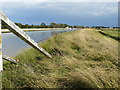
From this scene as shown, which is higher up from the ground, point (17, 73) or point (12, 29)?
point (12, 29)

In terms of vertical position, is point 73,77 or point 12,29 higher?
point 12,29

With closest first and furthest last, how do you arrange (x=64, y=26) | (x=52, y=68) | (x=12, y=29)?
(x=12, y=29)
(x=52, y=68)
(x=64, y=26)

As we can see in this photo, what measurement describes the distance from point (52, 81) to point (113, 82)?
1079 mm

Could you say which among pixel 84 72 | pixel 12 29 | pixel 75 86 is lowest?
pixel 75 86

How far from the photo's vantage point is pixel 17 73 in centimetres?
373

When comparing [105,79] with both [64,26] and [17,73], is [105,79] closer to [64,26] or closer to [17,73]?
[17,73]

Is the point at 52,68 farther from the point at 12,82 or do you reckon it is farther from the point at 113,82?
the point at 113,82

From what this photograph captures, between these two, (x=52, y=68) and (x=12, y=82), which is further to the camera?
(x=52, y=68)

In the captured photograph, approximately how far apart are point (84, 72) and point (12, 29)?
1.65 meters

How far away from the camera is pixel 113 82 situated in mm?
3053

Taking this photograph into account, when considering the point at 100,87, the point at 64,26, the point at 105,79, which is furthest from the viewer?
the point at 64,26

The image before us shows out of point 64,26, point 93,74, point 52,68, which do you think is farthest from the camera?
point 64,26

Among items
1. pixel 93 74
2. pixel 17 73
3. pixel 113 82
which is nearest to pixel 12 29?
pixel 17 73

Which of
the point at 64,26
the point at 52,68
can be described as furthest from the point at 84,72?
the point at 64,26
